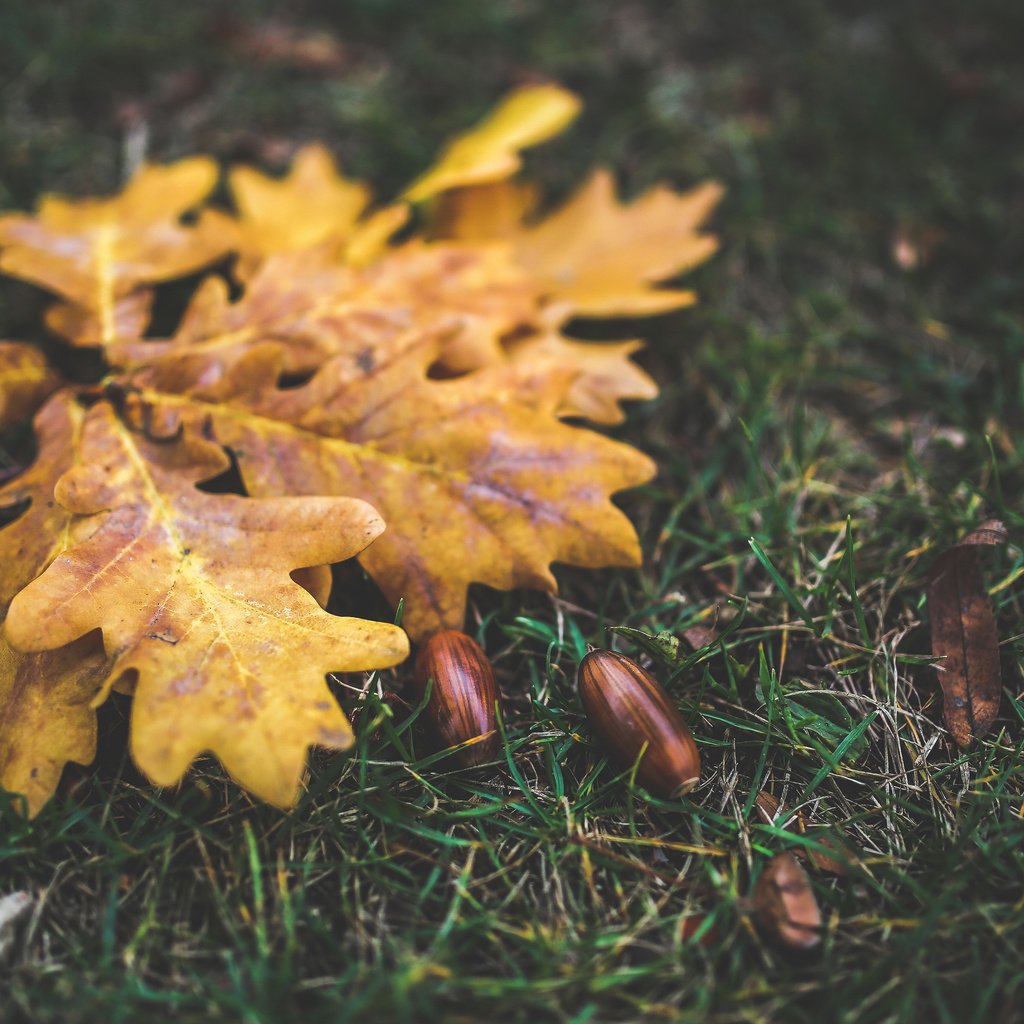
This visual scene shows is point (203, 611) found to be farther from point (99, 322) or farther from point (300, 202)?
point (300, 202)

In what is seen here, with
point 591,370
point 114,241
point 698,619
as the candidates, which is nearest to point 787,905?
point 698,619

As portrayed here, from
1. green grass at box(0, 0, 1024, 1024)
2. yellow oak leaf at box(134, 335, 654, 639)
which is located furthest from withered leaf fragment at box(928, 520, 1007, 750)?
yellow oak leaf at box(134, 335, 654, 639)

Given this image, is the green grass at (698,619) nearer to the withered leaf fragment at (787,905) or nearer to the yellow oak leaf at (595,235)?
the withered leaf fragment at (787,905)

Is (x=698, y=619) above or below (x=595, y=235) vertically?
below

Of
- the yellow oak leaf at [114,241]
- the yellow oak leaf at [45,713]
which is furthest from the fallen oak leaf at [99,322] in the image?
the yellow oak leaf at [45,713]

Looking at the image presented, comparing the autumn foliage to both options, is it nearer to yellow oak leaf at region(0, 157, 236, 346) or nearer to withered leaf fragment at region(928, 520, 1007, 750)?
yellow oak leaf at region(0, 157, 236, 346)

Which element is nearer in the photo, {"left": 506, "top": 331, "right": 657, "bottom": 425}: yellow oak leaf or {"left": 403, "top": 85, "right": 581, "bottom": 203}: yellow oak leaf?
{"left": 506, "top": 331, "right": 657, "bottom": 425}: yellow oak leaf
